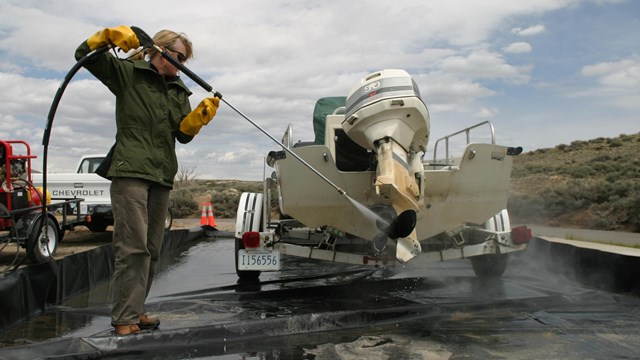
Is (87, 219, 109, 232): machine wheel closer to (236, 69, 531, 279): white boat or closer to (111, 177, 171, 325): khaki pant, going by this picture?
(236, 69, 531, 279): white boat

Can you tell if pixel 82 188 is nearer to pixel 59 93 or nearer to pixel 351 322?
pixel 59 93

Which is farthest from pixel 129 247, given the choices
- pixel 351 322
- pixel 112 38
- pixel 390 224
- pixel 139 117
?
pixel 390 224

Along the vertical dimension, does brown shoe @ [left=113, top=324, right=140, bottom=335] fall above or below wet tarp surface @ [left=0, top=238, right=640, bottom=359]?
above

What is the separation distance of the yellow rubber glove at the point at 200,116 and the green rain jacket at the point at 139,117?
0.28 ft

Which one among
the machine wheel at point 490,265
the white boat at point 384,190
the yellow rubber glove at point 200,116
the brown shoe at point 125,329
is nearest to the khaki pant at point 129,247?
the brown shoe at point 125,329

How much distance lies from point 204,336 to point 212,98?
165cm

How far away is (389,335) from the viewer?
4.02 m

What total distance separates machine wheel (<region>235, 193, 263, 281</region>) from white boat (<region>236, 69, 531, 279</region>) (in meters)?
0.18

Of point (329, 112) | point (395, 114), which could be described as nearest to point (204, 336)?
point (395, 114)

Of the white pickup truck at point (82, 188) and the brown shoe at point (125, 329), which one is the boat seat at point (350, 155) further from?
the white pickup truck at point (82, 188)

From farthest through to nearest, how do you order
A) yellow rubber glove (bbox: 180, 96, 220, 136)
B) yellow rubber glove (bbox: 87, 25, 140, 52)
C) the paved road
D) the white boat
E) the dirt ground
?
the paved road
the dirt ground
the white boat
yellow rubber glove (bbox: 180, 96, 220, 136)
yellow rubber glove (bbox: 87, 25, 140, 52)

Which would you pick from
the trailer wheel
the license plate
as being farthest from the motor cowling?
the trailer wheel

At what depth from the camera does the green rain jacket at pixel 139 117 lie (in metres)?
3.51

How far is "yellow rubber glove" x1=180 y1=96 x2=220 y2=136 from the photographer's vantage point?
12.5ft
